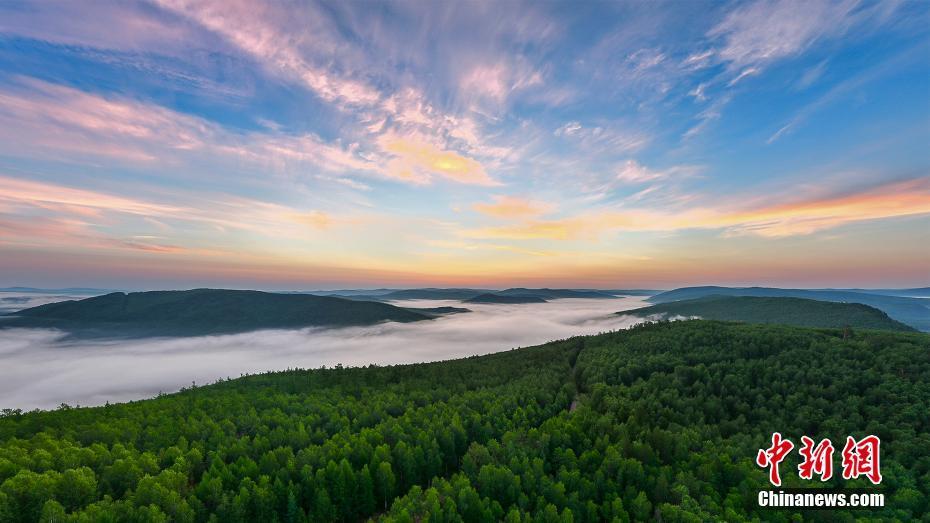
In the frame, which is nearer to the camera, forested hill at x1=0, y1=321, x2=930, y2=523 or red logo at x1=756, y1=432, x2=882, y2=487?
forested hill at x1=0, y1=321, x2=930, y2=523

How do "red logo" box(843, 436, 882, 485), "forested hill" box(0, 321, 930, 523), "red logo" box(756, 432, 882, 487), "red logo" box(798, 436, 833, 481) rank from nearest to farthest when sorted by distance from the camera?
"forested hill" box(0, 321, 930, 523) → "red logo" box(843, 436, 882, 485) → "red logo" box(756, 432, 882, 487) → "red logo" box(798, 436, 833, 481)

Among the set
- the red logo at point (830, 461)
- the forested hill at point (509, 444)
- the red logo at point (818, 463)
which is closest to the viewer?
the forested hill at point (509, 444)

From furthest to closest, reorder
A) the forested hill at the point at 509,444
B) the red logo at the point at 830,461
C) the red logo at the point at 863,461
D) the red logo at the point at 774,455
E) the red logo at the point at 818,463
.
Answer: the red logo at the point at 774,455
the red logo at the point at 818,463
the red logo at the point at 830,461
the red logo at the point at 863,461
the forested hill at the point at 509,444

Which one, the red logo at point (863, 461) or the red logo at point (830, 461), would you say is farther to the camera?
the red logo at point (830, 461)

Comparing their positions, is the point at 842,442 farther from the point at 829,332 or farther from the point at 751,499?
the point at 829,332

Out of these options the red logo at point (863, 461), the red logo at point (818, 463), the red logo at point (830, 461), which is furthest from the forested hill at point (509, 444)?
the red logo at point (818, 463)

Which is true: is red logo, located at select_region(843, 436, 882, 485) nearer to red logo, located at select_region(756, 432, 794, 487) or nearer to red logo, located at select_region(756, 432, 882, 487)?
red logo, located at select_region(756, 432, 882, 487)

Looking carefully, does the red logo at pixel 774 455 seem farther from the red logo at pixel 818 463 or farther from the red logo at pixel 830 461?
the red logo at pixel 818 463

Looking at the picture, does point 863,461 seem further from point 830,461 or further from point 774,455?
point 774,455

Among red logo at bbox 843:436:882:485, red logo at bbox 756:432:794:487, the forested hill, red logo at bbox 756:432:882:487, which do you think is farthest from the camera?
red logo at bbox 756:432:794:487

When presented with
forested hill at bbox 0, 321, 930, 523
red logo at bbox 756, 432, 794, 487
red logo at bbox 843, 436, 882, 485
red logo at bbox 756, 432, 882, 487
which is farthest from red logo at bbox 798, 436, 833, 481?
red logo at bbox 756, 432, 794, 487
